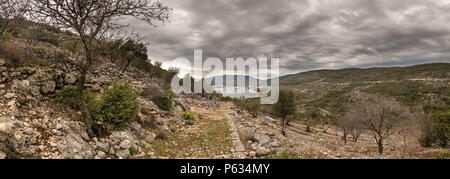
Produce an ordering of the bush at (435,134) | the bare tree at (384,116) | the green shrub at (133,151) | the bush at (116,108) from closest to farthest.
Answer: the green shrub at (133,151) < the bush at (116,108) < the bare tree at (384,116) < the bush at (435,134)

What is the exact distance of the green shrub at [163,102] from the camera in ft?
53.6

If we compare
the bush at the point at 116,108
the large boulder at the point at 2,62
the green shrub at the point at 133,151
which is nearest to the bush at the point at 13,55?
the large boulder at the point at 2,62

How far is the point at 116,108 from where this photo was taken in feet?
27.9

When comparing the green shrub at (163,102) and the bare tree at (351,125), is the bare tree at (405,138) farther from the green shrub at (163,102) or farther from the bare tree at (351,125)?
the green shrub at (163,102)

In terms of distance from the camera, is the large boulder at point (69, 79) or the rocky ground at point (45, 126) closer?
the rocky ground at point (45, 126)

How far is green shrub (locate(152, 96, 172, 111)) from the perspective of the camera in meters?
16.3

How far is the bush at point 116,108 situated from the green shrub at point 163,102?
710 centimetres

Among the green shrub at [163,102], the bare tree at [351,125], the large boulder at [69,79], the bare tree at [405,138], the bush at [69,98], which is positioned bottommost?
the bare tree at [351,125]

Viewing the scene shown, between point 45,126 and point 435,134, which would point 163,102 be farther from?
point 435,134

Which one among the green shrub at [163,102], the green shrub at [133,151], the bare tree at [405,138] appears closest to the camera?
the green shrub at [133,151]

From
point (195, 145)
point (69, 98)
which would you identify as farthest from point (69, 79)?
point (195, 145)

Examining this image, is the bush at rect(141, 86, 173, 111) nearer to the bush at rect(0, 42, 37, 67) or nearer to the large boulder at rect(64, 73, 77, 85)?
the large boulder at rect(64, 73, 77, 85)

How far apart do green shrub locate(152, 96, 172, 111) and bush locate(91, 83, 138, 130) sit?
7099mm

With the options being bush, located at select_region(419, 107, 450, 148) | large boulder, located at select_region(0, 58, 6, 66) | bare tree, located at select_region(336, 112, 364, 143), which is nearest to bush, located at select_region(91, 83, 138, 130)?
large boulder, located at select_region(0, 58, 6, 66)
